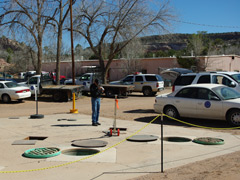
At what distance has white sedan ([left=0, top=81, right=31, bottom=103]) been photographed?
2233cm

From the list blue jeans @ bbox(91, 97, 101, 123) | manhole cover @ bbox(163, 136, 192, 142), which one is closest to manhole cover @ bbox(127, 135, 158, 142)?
manhole cover @ bbox(163, 136, 192, 142)

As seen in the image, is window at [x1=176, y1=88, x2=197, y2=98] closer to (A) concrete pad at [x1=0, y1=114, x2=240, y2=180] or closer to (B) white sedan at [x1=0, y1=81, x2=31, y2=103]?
(A) concrete pad at [x1=0, y1=114, x2=240, y2=180]

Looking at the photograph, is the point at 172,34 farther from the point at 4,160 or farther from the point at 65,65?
the point at 65,65

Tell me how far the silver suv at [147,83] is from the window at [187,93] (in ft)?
45.2

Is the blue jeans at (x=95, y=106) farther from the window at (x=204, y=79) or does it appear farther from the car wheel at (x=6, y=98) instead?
the car wheel at (x=6, y=98)

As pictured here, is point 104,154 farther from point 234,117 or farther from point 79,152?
point 234,117

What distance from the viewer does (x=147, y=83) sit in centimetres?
2758

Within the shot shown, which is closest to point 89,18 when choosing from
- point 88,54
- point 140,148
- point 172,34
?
point 172,34

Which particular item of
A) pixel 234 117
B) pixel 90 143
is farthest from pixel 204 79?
pixel 90 143

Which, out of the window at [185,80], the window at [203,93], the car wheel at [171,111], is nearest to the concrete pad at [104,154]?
the car wheel at [171,111]

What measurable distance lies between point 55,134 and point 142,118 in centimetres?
512

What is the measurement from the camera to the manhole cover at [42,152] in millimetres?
7707

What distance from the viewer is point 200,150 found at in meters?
8.41

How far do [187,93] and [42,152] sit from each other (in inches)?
273
